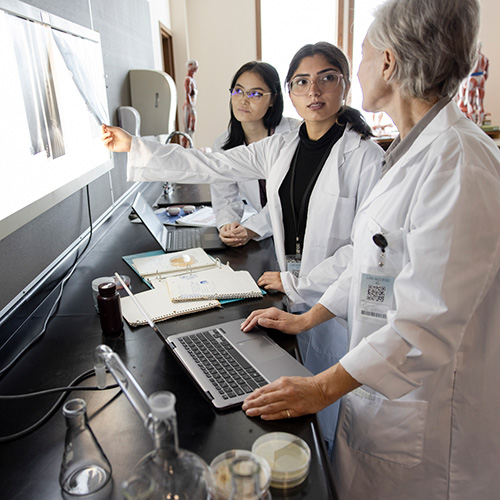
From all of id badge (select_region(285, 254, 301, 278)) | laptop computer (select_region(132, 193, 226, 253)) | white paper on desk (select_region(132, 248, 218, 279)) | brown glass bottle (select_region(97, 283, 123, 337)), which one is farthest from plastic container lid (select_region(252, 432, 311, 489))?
laptop computer (select_region(132, 193, 226, 253))

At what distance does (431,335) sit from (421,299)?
0.25 feet

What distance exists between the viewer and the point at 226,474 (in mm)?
625

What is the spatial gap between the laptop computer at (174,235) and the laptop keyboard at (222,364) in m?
0.71

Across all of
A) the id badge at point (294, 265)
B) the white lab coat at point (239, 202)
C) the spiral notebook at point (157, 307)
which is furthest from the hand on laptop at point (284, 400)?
the white lab coat at point (239, 202)

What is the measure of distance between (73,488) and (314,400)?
439 mm

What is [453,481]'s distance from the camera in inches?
40.3

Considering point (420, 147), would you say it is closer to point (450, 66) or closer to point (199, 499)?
point (450, 66)

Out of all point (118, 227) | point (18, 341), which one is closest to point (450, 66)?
point (18, 341)

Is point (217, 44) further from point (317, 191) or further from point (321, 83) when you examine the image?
point (317, 191)

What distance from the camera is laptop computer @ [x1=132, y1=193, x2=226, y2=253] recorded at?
67.7 inches

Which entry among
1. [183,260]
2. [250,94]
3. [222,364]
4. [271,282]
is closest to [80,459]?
[222,364]

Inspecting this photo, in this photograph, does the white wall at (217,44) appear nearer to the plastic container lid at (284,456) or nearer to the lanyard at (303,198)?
the lanyard at (303,198)

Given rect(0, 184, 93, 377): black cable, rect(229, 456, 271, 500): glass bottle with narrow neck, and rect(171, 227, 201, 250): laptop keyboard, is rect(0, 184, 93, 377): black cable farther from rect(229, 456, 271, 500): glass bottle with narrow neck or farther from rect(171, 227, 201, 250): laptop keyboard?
rect(229, 456, 271, 500): glass bottle with narrow neck

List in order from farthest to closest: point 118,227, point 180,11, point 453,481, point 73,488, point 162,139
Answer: point 180,11 < point 162,139 < point 118,227 < point 453,481 < point 73,488
